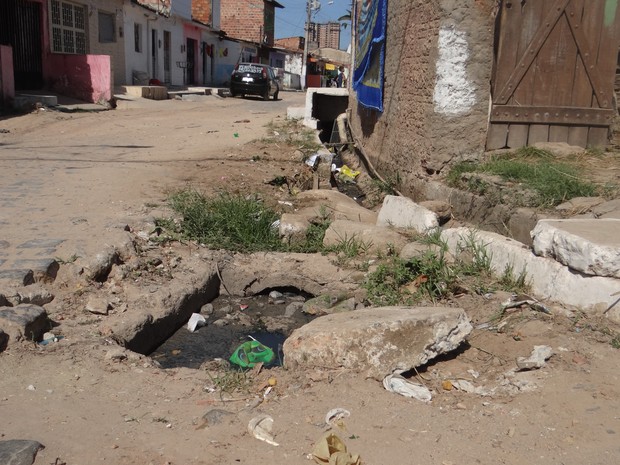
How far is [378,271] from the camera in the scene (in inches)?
180

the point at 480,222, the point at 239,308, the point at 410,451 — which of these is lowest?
the point at 239,308

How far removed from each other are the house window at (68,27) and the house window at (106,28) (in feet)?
4.12

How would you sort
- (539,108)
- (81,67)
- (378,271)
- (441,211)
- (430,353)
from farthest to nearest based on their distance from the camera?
(81,67), (539,108), (441,211), (378,271), (430,353)

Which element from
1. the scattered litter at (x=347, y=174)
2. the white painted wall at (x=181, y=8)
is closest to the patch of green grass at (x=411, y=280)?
the scattered litter at (x=347, y=174)

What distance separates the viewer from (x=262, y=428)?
256cm

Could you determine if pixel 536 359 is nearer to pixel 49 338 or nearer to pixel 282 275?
pixel 282 275

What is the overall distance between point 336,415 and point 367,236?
2.75 meters

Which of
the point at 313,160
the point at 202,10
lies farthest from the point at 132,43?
the point at 313,160

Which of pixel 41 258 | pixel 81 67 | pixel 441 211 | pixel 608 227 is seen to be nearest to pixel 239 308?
pixel 41 258

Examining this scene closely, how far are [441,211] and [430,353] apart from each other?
8.75 feet

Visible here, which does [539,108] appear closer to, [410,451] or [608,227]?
[608,227]

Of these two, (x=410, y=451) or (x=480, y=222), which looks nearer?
(x=410, y=451)

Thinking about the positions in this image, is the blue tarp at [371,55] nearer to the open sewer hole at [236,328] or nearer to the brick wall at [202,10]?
the open sewer hole at [236,328]

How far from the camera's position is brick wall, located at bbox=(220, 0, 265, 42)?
1529 inches
